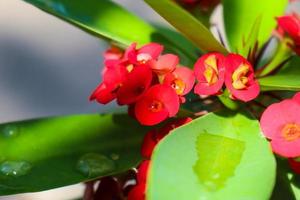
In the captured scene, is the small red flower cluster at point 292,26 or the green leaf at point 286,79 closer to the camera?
the green leaf at point 286,79

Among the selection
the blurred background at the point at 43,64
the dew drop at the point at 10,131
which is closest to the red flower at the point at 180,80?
the dew drop at the point at 10,131

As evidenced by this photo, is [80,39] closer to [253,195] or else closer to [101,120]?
[101,120]

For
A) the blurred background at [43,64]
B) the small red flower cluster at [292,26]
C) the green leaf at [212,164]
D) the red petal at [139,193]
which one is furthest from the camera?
the blurred background at [43,64]

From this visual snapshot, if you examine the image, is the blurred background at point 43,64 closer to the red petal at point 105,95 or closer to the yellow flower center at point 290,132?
the red petal at point 105,95

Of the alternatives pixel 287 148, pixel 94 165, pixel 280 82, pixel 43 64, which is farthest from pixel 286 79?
pixel 43 64

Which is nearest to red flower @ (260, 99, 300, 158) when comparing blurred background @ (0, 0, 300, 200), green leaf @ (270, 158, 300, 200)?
green leaf @ (270, 158, 300, 200)

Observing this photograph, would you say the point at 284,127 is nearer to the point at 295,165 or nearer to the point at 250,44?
the point at 295,165
